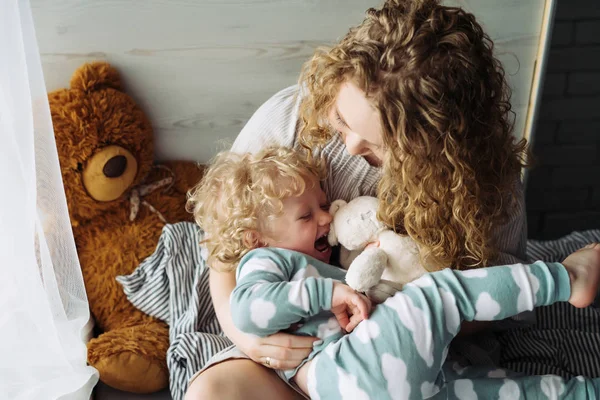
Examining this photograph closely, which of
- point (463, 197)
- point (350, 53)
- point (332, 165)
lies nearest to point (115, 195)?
point (332, 165)

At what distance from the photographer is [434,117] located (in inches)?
42.9

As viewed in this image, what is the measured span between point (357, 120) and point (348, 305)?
32cm

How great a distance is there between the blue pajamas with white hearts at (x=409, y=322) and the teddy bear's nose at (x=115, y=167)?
1.80 feet

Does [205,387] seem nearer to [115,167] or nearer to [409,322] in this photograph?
[409,322]

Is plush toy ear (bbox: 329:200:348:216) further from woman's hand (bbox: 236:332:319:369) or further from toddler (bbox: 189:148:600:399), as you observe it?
woman's hand (bbox: 236:332:319:369)

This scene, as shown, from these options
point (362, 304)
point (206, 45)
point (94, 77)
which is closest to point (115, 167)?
point (94, 77)

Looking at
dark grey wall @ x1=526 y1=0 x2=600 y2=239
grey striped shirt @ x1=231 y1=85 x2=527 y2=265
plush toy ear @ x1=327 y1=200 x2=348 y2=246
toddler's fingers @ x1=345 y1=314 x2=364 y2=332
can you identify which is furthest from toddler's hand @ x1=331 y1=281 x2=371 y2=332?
dark grey wall @ x1=526 y1=0 x2=600 y2=239

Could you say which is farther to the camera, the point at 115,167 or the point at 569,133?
the point at 569,133

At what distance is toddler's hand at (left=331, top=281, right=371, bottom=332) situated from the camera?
1.10m

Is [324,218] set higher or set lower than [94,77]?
lower

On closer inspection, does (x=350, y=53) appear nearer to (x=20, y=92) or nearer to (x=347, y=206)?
(x=347, y=206)

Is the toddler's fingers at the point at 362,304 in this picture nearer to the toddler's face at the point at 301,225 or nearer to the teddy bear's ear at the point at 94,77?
the toddler's face at the point at 301,225

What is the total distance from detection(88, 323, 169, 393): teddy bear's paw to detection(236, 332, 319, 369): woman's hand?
13.1 inches

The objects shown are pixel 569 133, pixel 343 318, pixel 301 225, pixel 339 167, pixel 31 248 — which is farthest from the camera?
pixel 569 133
